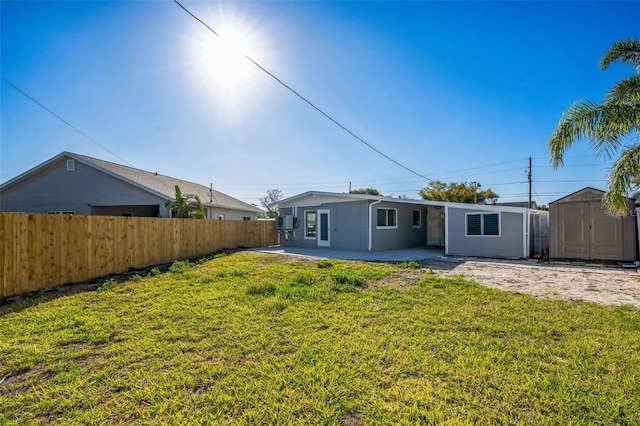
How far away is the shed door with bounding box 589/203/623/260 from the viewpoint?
1081 cm

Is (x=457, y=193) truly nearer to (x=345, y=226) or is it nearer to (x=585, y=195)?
(x=585, y=195)

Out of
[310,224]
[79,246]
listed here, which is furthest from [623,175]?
[79,246]

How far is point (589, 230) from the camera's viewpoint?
1130cm

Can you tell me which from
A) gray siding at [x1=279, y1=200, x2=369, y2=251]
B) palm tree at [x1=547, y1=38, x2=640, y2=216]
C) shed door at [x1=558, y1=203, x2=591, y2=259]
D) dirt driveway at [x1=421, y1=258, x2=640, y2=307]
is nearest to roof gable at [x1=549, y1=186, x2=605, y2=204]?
shed door at [x1=558, y1=203, x2=591, y2=259]

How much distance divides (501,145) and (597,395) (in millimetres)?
17879

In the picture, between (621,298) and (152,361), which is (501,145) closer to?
(621,298)

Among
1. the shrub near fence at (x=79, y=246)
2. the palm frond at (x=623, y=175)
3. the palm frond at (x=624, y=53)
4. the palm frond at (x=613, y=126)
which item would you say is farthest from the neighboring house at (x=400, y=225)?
the shrub near fence at (x=79, y=246)

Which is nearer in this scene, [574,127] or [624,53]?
[574,127]

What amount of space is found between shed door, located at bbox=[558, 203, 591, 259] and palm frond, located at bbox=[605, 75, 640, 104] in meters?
6.06

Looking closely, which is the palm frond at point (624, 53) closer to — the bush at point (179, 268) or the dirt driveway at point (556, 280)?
the dirt driveway at point (556, 280)

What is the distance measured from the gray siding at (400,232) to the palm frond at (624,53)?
8.71 metres

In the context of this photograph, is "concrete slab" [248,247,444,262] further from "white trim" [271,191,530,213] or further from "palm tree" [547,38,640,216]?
"palm tree" [547,38,640,216]

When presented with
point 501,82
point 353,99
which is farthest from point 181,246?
point 501,82

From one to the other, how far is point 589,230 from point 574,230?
43 centimetres
